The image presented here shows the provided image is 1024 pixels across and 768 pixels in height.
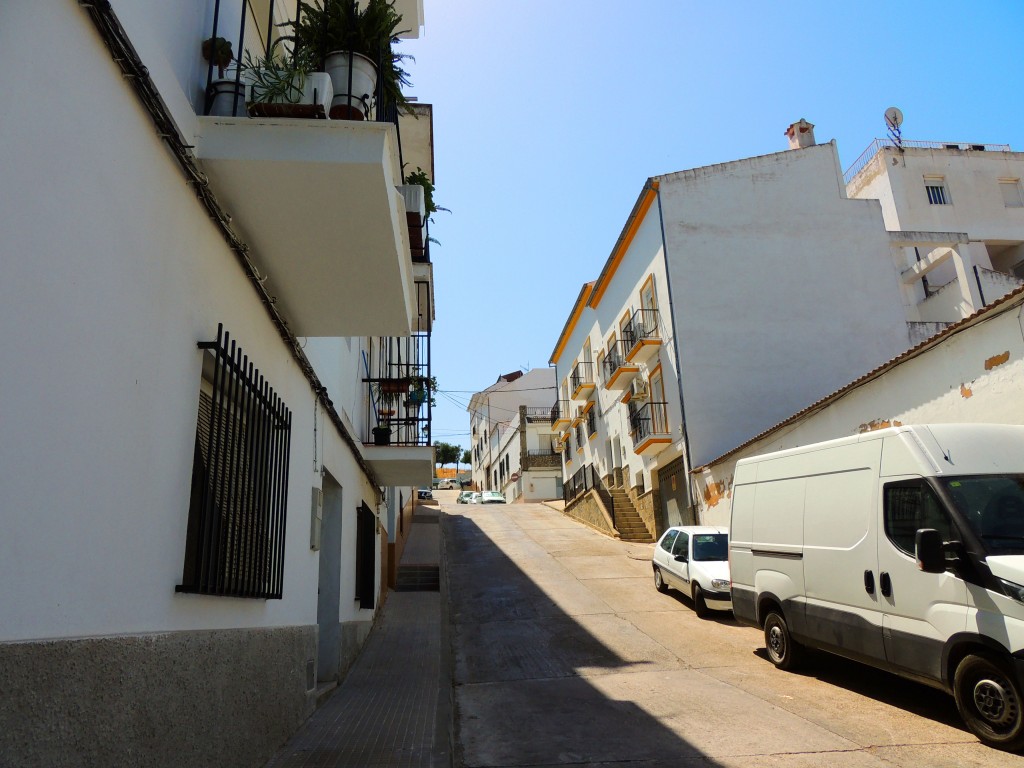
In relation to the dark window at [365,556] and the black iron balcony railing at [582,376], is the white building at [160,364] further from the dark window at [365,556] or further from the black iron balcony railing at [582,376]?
the black iron balcony railing at [582,376]

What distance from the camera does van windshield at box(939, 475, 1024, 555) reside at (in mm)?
5590

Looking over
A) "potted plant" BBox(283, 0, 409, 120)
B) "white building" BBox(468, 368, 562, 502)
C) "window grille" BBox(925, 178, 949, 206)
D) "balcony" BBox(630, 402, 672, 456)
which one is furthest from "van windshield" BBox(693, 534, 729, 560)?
"white building" BBox(468, 368, 562, 502)

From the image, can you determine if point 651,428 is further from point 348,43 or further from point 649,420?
point 348,43

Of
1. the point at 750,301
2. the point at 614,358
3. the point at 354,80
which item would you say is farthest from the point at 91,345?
the point at 614,358

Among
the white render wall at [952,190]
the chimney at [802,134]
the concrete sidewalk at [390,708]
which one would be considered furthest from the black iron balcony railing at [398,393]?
the white render wall at [952,190]

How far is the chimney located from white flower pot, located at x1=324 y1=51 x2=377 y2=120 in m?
22.1

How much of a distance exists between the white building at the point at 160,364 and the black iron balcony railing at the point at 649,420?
16049 mm

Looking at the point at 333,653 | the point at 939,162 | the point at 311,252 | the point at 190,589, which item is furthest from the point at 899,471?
the point at 939,162

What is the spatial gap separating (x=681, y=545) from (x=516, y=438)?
33105 millimetres

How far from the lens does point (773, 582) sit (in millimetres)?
8273

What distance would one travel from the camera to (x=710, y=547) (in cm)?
1296

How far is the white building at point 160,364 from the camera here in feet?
7.42

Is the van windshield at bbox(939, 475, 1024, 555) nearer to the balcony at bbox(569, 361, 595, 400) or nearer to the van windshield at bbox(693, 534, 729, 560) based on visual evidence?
the van windshield at bbox(693, 534, 729, 560)

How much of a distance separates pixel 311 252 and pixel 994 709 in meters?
5.86
